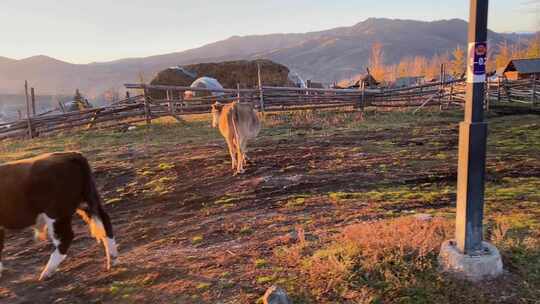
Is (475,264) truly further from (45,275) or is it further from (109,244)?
(45,275)

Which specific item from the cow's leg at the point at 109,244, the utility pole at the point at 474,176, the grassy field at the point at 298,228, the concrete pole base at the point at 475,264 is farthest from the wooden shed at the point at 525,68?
the cow's leg at the point at 109,244

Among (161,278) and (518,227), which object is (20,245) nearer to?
(161,278)

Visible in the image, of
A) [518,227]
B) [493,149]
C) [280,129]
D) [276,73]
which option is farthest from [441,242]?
[276,73]

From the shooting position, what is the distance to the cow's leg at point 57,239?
11.4 ft

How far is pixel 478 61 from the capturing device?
102 inches

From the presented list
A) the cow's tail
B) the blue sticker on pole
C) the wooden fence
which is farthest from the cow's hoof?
the wooden fence

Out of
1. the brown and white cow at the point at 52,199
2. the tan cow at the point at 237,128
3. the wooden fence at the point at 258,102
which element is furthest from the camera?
the wooden fence at the point at 258,102

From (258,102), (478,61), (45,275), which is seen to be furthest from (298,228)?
(258,102)

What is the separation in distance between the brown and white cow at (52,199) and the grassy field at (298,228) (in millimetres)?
324

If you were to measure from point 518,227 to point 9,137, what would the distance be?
52.6 feet

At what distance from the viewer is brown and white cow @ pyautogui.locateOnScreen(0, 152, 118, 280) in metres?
3.40

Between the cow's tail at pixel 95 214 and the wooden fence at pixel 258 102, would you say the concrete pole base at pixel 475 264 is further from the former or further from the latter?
the wooden fence at pixel 258 102

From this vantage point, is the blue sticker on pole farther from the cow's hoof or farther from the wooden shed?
the wooden shed

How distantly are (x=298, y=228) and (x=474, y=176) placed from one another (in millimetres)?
1843
